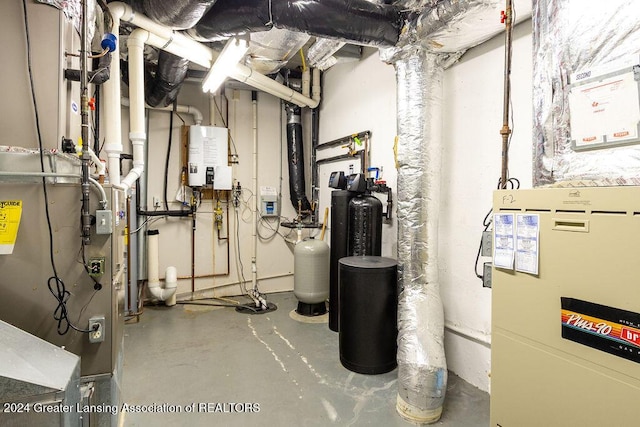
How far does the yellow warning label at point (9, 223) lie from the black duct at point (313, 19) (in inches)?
62.8

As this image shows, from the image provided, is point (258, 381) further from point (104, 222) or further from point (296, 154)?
point (296, 154)

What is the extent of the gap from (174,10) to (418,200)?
77.6 inches

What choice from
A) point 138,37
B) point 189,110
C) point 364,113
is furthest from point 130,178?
point 364,113

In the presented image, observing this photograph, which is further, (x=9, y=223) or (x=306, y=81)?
(x=306, y=81)

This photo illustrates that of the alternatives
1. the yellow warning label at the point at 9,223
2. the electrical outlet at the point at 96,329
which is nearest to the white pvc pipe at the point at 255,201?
the electrical outlet at the point at 96,329

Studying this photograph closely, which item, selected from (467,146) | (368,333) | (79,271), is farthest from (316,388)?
(467,146)

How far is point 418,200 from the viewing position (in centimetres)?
221

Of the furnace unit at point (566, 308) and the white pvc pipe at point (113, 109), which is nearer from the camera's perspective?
the furnace unit at point (566, 308)

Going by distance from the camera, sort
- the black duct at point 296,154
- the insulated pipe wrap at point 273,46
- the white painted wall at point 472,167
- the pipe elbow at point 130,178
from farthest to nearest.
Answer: the black duct at point 296,154
the insulated pipe wrap at point 273,46
the pipe elbow at point 130,178
the white painted wall at point 472,167

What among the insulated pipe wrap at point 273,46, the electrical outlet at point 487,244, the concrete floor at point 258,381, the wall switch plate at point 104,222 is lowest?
the concrete floor at point 258,381

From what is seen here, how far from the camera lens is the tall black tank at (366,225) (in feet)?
9.38

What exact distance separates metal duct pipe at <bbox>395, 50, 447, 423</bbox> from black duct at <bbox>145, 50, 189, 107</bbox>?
1.99 m

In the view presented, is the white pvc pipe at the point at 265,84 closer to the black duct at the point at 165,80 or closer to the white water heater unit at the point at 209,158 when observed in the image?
the black duct at the point at 165,80

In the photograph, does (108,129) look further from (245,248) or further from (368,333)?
(245,248)
